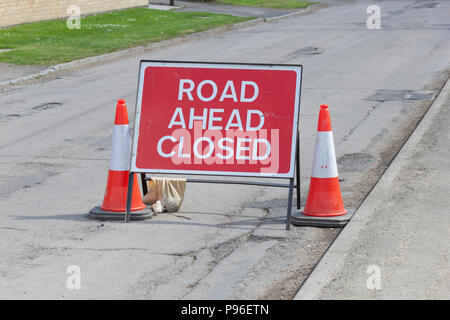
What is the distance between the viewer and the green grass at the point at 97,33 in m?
21.3

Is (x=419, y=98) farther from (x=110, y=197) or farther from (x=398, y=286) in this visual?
(x=398, y=286)

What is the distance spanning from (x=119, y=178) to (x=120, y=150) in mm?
259

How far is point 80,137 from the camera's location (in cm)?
1170

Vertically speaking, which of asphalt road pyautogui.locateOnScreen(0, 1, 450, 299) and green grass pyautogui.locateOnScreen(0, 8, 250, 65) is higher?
green grass pyautogui.locateOnScreen(0, 8, 250, 65)

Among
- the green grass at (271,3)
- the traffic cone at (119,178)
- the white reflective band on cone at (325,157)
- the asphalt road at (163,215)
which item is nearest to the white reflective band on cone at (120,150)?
the traffic cone at (119,178)

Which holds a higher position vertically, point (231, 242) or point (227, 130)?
point (227, 130)

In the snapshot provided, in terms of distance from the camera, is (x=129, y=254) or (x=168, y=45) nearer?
(x=129, y=254)

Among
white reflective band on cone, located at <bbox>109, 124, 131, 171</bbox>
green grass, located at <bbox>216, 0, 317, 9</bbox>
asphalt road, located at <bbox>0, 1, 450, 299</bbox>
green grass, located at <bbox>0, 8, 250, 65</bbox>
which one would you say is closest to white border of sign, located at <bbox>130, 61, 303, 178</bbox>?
white reflective band on cone, located at <bbox>109, 124, 131, 171</bbox>

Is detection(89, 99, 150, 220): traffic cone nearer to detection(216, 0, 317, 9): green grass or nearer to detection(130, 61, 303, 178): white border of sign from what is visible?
detection(130, 61, 303, 178): white border of sign

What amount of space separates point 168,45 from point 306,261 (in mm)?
18372

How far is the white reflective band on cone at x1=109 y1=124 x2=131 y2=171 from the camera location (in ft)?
25.8

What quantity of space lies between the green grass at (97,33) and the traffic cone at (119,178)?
12.4m

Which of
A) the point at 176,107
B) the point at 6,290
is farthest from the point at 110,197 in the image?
the point at 6,290

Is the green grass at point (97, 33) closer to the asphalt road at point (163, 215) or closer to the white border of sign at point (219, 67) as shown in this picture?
the asphalt road at point (163, 215)
